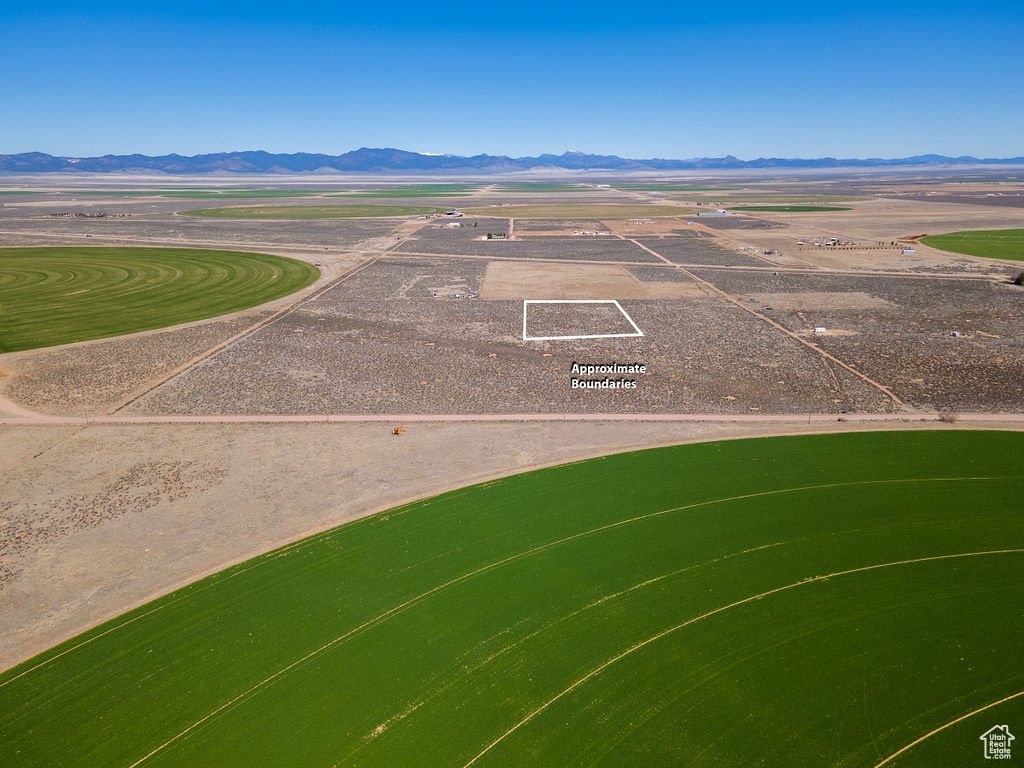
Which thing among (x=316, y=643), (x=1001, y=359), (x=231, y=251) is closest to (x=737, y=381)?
(x=1001, y=359)

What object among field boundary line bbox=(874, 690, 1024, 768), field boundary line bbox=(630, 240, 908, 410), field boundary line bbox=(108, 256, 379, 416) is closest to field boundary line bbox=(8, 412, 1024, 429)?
field boundary line bbox=(108, 256, 379, 416)

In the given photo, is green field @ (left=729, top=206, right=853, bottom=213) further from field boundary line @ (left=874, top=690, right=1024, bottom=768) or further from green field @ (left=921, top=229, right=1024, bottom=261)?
field boundary line @ (left=874, top=690, right=1024, bottom=768)

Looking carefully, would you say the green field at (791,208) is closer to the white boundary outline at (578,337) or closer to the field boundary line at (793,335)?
the field boundary line at (793,335)

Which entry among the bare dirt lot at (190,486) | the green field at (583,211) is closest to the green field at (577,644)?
the bare dirt lot at (190,486)

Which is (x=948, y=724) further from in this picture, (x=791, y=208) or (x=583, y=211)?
(x=791, y=208)

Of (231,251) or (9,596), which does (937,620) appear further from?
(231,251)

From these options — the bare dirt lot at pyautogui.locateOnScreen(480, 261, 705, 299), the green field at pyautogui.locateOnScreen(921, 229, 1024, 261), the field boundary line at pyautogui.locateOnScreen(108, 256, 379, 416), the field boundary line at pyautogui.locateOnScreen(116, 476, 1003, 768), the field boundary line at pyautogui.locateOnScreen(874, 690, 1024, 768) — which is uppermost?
the green field at pyautogui.locateOnScreen(921, 229, 1024, 261)

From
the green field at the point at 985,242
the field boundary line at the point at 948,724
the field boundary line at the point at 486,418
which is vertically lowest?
the field boundary line at the point at 948,724
